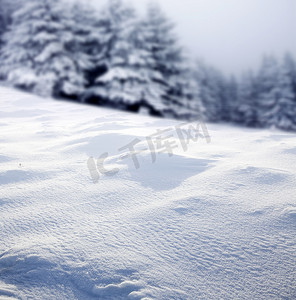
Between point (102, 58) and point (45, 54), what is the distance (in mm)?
2641

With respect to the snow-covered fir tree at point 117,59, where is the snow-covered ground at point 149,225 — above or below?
below

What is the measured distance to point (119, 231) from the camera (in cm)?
135

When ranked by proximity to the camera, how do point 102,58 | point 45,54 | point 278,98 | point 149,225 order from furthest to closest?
point 278,98, point 102,58, point 45,54, point 149,225

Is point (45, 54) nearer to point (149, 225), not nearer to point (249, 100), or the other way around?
point (149, 225)

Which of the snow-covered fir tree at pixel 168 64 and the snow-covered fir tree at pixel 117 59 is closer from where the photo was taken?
the snow-covered fir tree at pixel 117 59

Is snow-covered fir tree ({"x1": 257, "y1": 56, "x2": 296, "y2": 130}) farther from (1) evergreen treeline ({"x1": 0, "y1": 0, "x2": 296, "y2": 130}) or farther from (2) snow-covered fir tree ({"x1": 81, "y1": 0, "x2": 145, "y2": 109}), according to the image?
(2) snow-covered fir tree ({"x1": 81, "y1": 0, "x2": 145, "y2": 109})

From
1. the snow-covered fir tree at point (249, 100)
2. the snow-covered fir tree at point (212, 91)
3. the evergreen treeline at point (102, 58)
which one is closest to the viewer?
the evergreen treeline at point (102, 58)

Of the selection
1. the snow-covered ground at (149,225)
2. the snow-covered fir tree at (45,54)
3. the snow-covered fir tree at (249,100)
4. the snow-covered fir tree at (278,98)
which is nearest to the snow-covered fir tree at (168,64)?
the snow-covered fir tree at (45,54)

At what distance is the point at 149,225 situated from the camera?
139cm

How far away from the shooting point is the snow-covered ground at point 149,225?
104cm

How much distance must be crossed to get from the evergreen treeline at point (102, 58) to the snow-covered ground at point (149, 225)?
856cm

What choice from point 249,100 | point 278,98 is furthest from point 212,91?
point 278,98

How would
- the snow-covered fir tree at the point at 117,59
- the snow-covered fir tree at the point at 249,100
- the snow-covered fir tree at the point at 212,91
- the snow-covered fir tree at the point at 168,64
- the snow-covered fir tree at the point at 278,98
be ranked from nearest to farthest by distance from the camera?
the snow-covered fir tree at the point at 117,59 < the snow-covered fir tree at the point at 168,64 < the snow-covered fir tree at the point at 278,98 < the snow-covered fir tree at the point at 212,91 < the snow-covered fir tree at the point at 249,100

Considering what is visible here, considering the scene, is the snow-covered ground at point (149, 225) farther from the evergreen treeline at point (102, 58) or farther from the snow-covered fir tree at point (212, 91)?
the snow-covered fir tree at point (212, 91)
